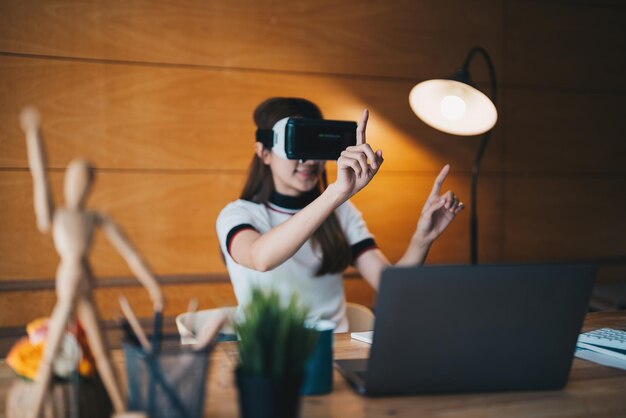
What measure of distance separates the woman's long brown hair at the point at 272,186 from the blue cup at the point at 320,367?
0.99m

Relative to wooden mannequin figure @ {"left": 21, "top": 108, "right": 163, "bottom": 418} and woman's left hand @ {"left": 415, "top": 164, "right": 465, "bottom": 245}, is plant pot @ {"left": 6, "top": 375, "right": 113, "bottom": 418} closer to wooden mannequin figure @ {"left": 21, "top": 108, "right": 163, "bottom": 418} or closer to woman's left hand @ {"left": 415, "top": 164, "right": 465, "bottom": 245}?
wooden mannequin figure @ {"left": 21, "top": 108, "right": 163, "bottom": 418}

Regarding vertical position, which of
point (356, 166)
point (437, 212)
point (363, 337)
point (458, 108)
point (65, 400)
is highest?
point (458, 108)

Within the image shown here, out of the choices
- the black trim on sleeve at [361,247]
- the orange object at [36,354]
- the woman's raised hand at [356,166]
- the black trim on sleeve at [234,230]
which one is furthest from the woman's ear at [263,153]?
the orange object at [36,354]

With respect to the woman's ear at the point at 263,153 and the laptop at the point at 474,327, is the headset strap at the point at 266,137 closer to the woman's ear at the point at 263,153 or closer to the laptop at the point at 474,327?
the woman's ear at the point at 263,153

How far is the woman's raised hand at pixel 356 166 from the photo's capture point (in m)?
1.57

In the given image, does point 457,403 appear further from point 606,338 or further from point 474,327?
point 606,338

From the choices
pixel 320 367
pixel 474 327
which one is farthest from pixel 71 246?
pixel 474 327

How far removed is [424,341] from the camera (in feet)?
3.46

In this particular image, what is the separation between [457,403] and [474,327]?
0.13 meters

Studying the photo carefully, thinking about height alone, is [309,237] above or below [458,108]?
below

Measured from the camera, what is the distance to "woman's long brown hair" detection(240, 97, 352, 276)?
2068 millimetres

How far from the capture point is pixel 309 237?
1900 millimetres

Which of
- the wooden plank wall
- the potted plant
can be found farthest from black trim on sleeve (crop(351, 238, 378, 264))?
the potted plant

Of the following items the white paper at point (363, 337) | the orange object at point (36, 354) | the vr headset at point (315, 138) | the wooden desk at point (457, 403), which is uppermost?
the vr headset at point (315, 138)
